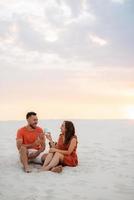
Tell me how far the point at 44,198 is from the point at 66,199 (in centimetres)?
40

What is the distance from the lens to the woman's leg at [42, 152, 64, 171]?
10.2m

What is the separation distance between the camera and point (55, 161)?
405 inches

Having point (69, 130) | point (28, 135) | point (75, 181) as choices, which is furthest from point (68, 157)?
point (75, 181)

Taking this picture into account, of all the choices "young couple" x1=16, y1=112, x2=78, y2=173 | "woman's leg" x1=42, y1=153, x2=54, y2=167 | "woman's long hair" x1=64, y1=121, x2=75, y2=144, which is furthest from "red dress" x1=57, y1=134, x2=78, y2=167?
"woman's leg" x1=42, y1=153, x2=54, y2=167

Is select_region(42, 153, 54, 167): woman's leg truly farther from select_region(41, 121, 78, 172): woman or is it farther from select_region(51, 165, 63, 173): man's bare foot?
select_region(51, 165, 63, 173): man's bare foot

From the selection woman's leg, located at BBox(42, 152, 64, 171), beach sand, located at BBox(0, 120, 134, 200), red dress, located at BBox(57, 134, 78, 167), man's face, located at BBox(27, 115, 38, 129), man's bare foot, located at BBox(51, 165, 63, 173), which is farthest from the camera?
red dress, located at BBox(57, 134, 78, 167)

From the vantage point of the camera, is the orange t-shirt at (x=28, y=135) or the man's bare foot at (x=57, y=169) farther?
the orange t-shirt at (x=28, y=135)

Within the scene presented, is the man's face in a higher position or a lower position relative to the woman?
higher

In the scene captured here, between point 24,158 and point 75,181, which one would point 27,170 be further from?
point 75,181

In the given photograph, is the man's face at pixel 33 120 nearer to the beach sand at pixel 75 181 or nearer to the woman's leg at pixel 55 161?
the woman's leg at pixel 55 161

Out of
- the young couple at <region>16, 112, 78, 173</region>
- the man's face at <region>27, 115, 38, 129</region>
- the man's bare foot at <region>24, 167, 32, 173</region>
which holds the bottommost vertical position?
the man's bare foot at <region>24, 167, 32, 173</region>

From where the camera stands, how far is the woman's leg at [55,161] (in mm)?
10188

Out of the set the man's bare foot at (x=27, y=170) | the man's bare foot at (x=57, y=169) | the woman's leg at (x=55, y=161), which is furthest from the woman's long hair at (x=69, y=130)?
the man's bare foot at (x=27, y=170)

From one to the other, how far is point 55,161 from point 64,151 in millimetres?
372
